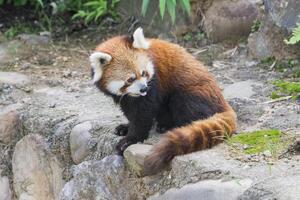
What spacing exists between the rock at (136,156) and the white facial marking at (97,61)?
1.41 feet

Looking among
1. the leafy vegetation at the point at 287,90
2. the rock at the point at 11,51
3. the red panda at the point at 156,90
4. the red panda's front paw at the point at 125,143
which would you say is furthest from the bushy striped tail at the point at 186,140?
the rock at the point at 11,51

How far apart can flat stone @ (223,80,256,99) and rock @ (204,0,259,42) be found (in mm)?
874

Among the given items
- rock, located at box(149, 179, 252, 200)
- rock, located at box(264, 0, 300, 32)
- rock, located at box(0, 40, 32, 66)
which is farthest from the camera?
rock, located at box(0, 40, 32, 66)

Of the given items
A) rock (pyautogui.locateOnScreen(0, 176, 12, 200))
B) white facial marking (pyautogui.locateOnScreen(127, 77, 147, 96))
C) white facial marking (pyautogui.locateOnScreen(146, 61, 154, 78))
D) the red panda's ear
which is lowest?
rock (pyautogui.locateOnScreen(0, 176, 12, 200))

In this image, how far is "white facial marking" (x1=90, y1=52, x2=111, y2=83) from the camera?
382 cm

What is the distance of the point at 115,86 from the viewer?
3.86 m

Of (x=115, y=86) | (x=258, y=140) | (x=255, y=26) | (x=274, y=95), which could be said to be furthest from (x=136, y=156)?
(x=255, y=26)

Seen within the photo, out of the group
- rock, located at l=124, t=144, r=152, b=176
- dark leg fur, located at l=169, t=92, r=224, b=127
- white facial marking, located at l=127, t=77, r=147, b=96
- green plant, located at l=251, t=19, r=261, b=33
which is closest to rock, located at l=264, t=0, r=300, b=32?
green plant, located at l=251, t=19, r=261, b=33

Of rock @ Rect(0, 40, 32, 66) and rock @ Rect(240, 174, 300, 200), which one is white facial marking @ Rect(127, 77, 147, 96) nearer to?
rock @ Rect(240, 174, 300, 200)

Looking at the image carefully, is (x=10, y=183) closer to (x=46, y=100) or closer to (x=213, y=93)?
(x=46, y=100)

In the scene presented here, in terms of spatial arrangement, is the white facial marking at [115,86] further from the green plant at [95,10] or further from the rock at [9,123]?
the green plant at [95,10]

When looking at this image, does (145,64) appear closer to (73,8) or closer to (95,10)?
(95,10)

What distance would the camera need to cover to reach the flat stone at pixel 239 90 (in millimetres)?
4551

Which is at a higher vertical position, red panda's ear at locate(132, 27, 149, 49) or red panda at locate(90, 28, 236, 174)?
red panda's ear at locate(132, 27, 149, 49)
